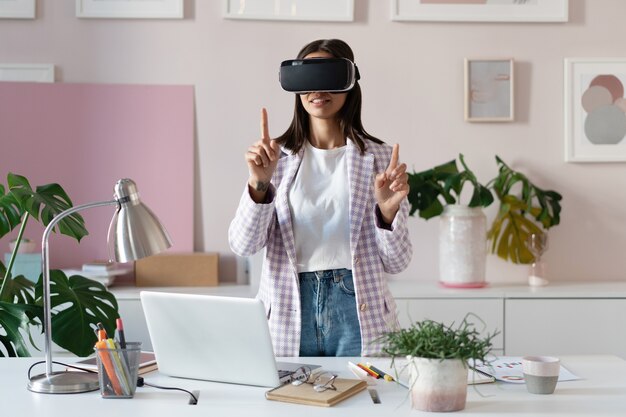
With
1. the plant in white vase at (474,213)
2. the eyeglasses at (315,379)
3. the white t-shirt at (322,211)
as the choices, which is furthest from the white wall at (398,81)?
the eyeglasses at (315,379)

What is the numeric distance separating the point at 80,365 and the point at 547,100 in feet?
8.88

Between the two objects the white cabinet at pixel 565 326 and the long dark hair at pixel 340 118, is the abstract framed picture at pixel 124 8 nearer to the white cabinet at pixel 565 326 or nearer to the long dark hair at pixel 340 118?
the long dark hair at pixel 340 118

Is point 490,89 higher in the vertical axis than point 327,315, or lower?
higher

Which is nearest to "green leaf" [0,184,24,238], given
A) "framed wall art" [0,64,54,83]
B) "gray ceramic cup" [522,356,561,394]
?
"framed wall art" [0,64,54,83]

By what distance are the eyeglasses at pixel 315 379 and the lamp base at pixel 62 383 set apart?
1.52 ft

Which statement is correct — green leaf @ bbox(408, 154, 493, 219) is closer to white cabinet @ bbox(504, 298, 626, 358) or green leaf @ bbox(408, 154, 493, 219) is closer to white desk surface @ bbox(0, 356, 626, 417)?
white cabinet @ bbox(504, 298, 626, 358)

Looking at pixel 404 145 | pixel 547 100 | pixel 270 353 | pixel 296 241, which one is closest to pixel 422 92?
pixel 404 145

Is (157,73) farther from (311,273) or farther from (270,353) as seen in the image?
(270,353)

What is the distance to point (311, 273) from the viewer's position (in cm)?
245

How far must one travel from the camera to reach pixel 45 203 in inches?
111

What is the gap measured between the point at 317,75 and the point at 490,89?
191cm

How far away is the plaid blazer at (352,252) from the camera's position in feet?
7.89

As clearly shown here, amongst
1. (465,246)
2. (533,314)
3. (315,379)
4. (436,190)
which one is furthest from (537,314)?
(315,379)

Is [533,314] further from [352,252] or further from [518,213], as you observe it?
[352,252]
